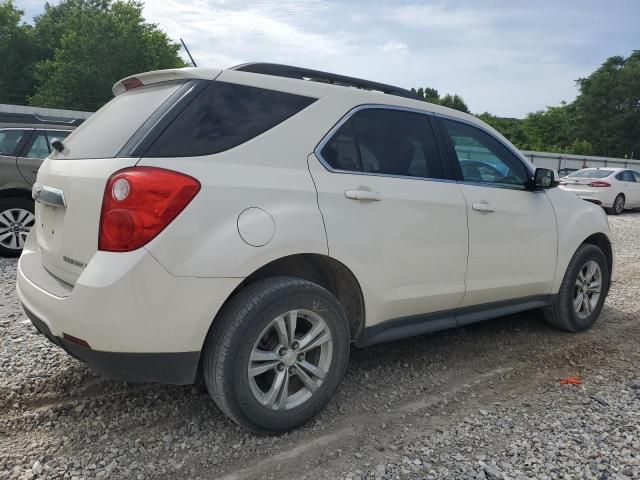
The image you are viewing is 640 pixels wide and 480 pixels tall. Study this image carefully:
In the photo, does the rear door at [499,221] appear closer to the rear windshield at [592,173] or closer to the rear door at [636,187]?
the rear windshield at [592,173]

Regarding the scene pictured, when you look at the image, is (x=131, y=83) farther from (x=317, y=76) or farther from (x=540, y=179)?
(x=540, y=179)

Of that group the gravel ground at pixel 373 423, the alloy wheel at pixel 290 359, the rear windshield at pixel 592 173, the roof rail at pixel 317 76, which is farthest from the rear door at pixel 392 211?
the rear windshield at pixel 592 173

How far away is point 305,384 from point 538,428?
1.30 metres

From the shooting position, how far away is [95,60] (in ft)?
135

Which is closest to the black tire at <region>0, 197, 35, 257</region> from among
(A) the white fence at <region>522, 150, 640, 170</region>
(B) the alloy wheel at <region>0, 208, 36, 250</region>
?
(B) the alloy wheel at <region>0, 208, 36, 250</region>

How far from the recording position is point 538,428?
294 cm

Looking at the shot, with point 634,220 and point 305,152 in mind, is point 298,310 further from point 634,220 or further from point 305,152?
point 634,220

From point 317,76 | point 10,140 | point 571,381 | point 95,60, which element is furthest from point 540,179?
point 95,60

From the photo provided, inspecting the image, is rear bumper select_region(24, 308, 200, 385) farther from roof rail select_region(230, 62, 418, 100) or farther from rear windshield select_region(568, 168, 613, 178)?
rear windshield select_region(568, 168, 613, 178)

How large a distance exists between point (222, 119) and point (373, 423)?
5.86ft

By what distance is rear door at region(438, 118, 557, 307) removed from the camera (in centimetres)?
357

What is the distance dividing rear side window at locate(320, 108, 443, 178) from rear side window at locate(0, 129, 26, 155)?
17.6 ft

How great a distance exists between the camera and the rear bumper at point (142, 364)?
2.36 m

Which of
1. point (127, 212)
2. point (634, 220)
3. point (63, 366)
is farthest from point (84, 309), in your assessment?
point (634, 220)
